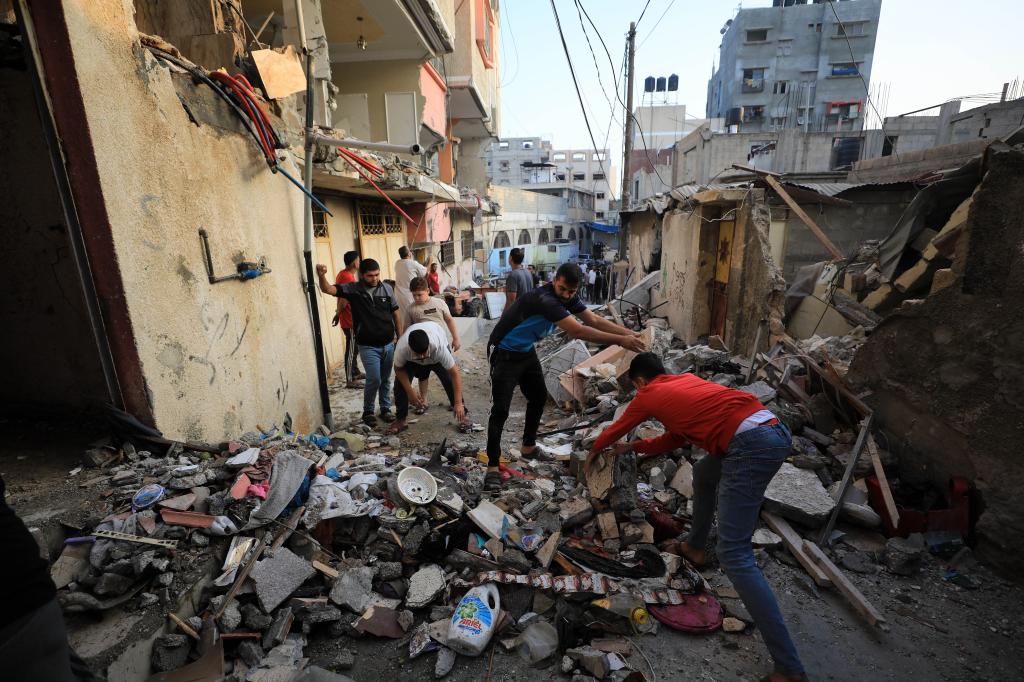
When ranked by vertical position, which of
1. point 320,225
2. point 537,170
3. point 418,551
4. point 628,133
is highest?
point 537,170

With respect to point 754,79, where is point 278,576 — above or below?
below

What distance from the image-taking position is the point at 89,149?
2512mm

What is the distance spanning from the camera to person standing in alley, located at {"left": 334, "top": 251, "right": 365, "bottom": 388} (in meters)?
5.75

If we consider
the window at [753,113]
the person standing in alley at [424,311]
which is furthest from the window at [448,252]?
the window at [753,113]

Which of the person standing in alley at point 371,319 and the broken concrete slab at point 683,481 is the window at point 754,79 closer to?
the person standing in alley at point 371,319

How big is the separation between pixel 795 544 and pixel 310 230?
4.84 m

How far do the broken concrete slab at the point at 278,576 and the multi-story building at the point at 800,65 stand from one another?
38.5 metres

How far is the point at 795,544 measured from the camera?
A: 3.07 m

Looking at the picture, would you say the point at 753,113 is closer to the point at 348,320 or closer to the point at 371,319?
A: the point at 348,320

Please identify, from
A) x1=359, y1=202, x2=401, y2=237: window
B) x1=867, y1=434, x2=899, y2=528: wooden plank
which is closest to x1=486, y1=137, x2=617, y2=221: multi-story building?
x1=359, y1=202, x2=401, y2=237: window

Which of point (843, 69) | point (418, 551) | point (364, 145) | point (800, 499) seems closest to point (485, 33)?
point (364, 145)

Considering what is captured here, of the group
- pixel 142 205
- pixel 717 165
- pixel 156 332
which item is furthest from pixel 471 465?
pixel 717 165

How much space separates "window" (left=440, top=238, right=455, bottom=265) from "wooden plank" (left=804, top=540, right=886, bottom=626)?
39.3 feet

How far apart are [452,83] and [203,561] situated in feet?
43.6
